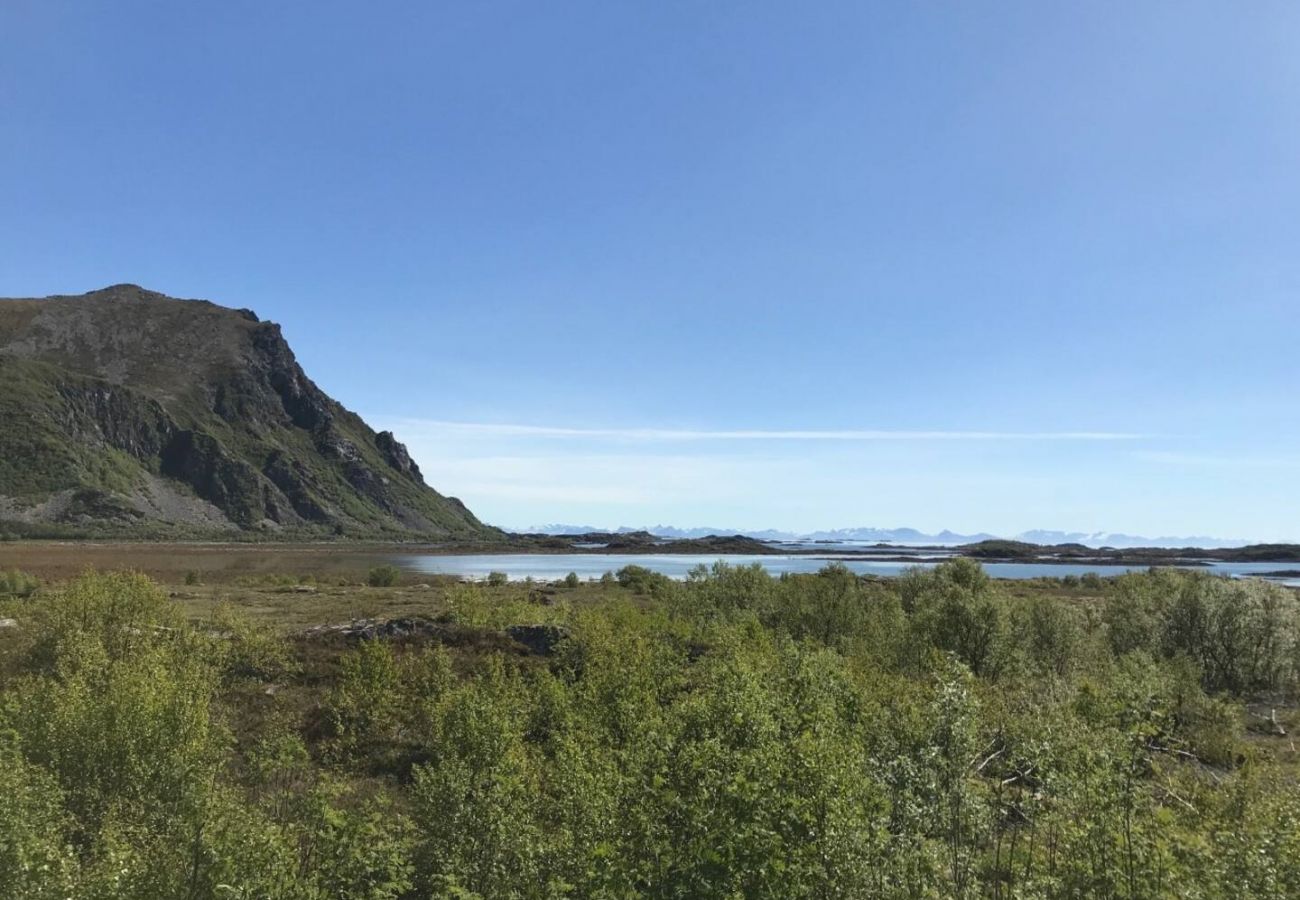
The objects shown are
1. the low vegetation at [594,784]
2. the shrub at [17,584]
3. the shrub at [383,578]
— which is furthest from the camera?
the shrub at [383,578]

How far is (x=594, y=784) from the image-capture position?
14.3 m

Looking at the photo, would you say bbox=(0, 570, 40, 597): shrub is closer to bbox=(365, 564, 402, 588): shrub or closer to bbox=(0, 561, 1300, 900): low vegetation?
bbox=(365, 564, 402, 588): shrub

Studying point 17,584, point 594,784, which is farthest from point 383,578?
point 594,784

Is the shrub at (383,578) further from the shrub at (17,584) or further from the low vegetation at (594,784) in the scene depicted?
the low vegetation at (594,784)

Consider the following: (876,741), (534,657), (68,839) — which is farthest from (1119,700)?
(534,657)

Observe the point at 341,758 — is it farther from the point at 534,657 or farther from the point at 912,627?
the point at 912,627

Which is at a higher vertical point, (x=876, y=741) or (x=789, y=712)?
(x=789, y=712)

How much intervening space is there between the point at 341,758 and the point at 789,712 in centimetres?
1974

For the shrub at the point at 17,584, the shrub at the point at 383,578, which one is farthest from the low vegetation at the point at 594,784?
the shrub at the point at 383,578

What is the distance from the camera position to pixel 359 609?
216 feet

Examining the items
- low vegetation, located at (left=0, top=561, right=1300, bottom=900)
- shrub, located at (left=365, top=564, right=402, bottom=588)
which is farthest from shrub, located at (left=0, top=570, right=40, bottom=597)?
low vegetation, located at (left=0, top=561, right=1300, bottom=900)

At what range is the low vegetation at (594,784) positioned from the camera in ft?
38.1

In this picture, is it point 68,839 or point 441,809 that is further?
point 441,809

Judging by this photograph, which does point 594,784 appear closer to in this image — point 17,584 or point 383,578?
point 17,584
